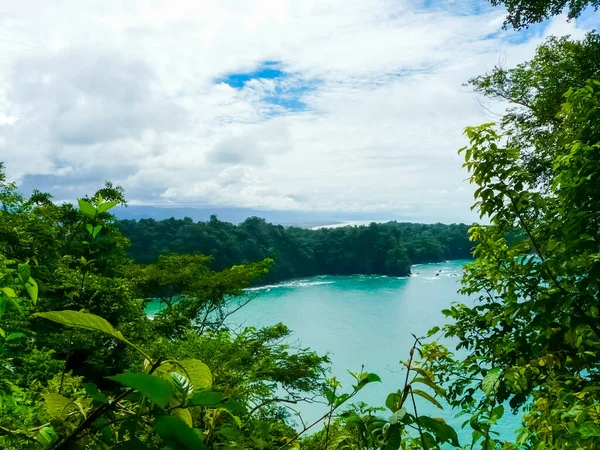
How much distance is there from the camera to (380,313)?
24.4 meters

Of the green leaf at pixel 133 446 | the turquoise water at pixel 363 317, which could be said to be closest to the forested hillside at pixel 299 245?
the turquoise water at pixel 363 317

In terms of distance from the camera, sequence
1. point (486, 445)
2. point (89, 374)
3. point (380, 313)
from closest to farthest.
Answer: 1. point (486, 445)
2. point (89, 374)
3. point (380, 313)

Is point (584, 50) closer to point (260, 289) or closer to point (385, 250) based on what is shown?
point (260, 289)

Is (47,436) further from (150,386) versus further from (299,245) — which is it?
(299,245)

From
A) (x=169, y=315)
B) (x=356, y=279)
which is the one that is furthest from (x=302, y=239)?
(x=169, y=315)

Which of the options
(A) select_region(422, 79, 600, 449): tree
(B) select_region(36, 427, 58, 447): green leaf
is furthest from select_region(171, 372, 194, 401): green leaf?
(A) select_region(422, 79, 600, 449): tree

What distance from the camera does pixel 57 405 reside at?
16.0 inches

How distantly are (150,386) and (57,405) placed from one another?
194 millimetres

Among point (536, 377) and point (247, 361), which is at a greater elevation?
point (536, 377)

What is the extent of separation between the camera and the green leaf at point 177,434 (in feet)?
0.97

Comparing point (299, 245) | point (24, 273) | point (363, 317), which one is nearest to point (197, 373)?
point (24, 273)

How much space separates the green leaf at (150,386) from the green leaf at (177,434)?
21 mm

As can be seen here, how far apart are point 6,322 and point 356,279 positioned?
33520 mm

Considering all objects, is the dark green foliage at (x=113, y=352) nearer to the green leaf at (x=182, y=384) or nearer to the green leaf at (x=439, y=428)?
the green leaf at (x=182, y=384)
